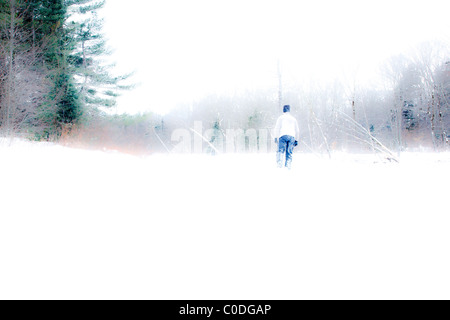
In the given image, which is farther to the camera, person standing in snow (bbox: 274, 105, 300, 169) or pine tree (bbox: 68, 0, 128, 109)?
pine tree (bbox: 68, 0, 128, 109)

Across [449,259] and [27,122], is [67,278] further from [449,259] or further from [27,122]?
[27,122]

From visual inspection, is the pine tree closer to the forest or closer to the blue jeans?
the forest

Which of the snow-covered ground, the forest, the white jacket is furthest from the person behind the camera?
the forest

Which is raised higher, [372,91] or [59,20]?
[59,20]

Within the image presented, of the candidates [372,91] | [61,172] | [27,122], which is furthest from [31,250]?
[372,91]

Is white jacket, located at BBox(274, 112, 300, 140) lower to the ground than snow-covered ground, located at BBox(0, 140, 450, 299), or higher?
higher

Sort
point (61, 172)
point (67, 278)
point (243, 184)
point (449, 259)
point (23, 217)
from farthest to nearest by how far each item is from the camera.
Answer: point (61, 172) → point (243, 184) → point (23, 217) → point (449, 259) → point (67, 278)

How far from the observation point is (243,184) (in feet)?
15.5

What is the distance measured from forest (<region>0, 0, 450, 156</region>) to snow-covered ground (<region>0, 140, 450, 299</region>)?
595 centimetres

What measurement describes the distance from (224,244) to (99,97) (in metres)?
19.5

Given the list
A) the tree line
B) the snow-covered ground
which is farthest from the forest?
the snow-covered ground

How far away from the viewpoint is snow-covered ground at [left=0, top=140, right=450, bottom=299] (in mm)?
1599

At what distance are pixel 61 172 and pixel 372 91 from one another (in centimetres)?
1556

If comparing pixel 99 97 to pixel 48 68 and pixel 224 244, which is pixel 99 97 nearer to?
pixel 48 68
